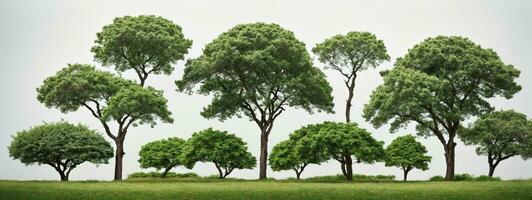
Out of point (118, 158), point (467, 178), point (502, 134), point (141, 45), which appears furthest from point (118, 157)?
point (502, 134)

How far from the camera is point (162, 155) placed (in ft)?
205

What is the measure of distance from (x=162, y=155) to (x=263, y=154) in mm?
11580

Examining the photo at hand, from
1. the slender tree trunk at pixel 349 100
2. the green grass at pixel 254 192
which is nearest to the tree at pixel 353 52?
the slender tree trunk at pixel 349 100

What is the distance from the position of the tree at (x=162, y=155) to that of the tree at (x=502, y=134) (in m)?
33.2

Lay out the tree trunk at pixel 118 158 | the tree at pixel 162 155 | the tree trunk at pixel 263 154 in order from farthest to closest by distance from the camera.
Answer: the tree at pixel 162 155 → the tree trunk at pixel 118 158 → the tree trunk at pixel 263 154

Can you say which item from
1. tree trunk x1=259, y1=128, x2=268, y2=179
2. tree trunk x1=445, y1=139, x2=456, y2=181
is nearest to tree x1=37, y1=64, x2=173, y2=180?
tree trunk x1=259, y1=128, x2=268, y2=179

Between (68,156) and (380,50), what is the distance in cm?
3570

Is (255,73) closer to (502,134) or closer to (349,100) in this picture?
(349,100)

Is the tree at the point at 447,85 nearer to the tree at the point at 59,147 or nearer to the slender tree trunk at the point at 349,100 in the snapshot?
the slender tree trunk at the point at 349,100

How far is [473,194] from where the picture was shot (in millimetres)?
41781

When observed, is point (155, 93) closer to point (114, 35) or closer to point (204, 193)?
point (114, 35)

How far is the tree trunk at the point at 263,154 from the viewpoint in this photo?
2313 inches

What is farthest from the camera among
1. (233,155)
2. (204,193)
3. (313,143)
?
(233,155)

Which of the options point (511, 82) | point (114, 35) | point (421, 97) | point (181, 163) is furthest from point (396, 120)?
point (114, 35)
